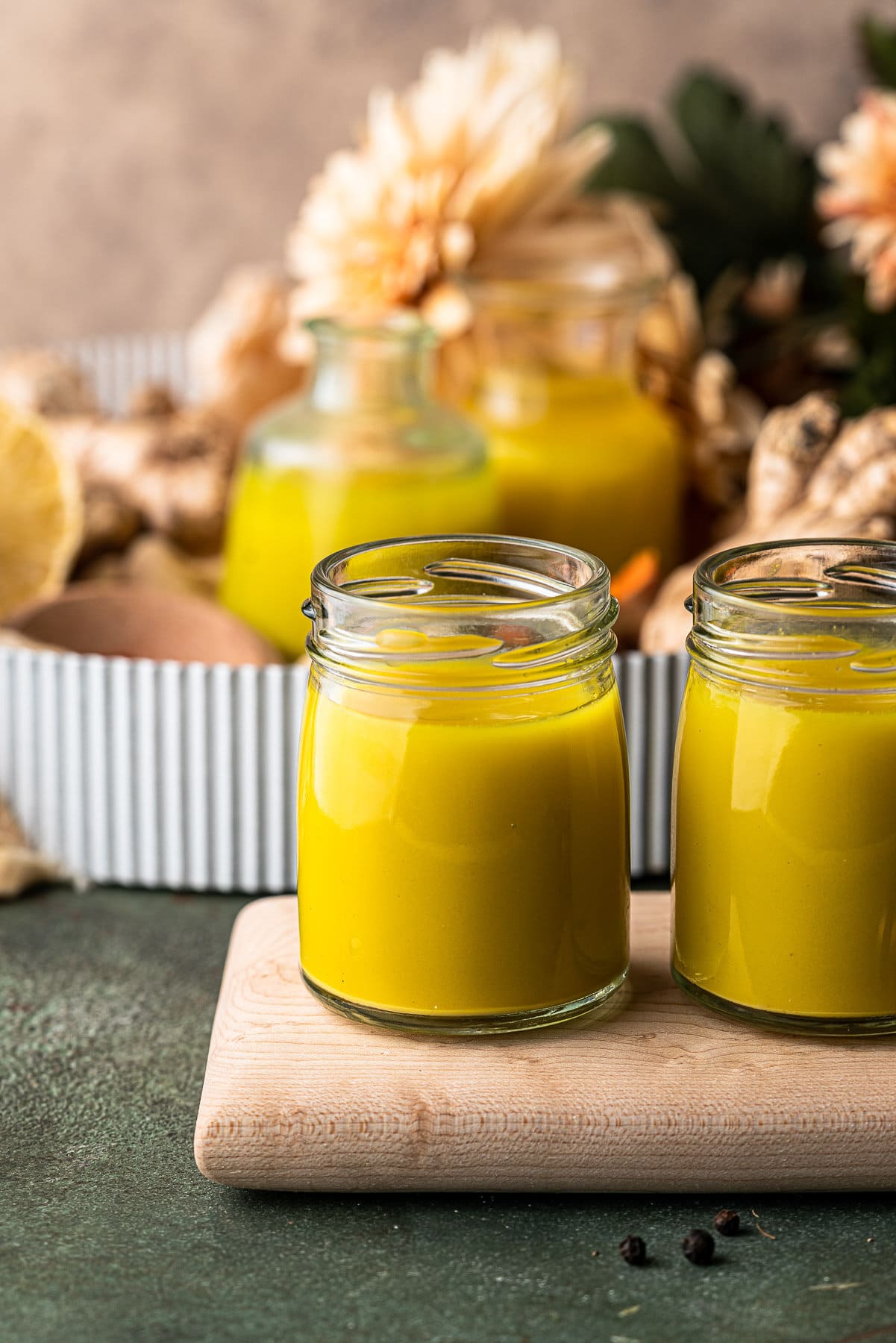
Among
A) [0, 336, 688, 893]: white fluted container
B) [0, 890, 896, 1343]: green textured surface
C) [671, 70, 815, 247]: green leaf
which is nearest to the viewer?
[0, 890, 896, 1343]: green textured surface

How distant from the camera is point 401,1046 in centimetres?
59

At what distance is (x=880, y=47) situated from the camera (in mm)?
1259

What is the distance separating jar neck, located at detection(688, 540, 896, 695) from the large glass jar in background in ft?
1.03

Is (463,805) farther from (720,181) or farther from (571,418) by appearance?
(720,181)

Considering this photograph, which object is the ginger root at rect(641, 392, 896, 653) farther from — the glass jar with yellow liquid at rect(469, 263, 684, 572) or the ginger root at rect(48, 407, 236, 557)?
the ginger root at rect(48, 407, 236, 557)

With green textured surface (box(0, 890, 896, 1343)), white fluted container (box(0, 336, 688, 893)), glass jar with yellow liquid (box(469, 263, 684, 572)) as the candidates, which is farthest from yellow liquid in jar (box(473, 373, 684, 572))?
green textured surface (box(0, 890, 896, 1343))

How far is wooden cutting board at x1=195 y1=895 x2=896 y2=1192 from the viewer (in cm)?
56

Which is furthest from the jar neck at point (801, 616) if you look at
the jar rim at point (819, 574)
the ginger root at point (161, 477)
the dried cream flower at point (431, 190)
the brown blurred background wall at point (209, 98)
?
the brown blurred background wall at point (209, 98)

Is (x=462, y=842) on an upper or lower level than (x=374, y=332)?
lower

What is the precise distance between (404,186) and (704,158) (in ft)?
1.21

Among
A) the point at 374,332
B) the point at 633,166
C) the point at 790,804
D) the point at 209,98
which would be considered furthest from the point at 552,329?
the point at 209,98

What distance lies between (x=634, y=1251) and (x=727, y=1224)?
1.5 inches

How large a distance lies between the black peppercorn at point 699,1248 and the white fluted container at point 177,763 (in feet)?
0.99

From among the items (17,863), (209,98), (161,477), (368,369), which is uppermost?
(209,98)
